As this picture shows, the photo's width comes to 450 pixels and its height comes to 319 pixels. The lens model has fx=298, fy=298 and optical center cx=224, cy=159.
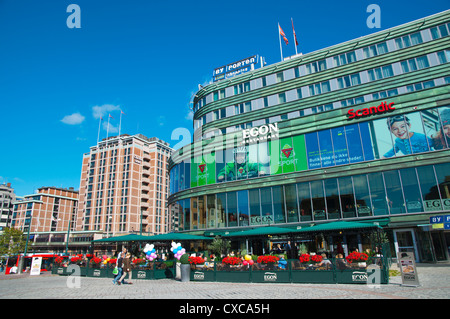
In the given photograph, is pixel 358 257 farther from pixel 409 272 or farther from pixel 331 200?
pixel 331 200

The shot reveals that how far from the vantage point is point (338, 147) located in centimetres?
2848

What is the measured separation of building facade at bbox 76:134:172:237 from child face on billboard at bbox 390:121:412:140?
258 feet

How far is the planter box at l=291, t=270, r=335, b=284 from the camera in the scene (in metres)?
14.3

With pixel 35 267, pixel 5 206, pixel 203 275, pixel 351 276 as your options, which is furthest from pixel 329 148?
pixel 5 206

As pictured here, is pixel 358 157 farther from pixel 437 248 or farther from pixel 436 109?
pixel 437 248

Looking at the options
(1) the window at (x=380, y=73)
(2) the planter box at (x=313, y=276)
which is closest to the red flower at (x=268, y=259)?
(2) the planter box at (x=313, y=276)

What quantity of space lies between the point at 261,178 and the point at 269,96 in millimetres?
12582

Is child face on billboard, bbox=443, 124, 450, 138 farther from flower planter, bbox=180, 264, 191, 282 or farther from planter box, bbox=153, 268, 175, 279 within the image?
planter box, bbox=153, 268, 175, 279

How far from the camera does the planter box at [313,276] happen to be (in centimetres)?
1432

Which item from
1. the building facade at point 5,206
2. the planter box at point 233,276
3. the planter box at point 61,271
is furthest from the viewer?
the building facade at point 5,206

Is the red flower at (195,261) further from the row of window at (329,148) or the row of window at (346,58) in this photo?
the row of window at (346,58)

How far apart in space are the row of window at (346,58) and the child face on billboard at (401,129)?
11397mm

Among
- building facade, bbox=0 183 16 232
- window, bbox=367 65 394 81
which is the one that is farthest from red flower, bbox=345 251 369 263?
building facade, bbox=0 183 16 232
